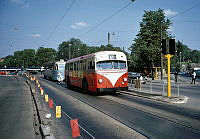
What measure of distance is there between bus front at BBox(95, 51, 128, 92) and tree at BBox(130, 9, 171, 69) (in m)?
27.0

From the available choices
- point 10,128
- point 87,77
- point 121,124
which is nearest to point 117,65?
point 87,77

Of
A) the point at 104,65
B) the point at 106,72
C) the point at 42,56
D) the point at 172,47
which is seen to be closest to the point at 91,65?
the point at 104,65

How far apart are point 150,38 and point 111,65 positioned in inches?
1185

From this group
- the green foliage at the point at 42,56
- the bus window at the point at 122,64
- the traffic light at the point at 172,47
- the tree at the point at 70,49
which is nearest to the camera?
the traffic light at the point at 172,47

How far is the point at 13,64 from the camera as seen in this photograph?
5408 inches

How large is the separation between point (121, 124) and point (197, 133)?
247cm

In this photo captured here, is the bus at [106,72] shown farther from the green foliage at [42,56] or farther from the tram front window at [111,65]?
the green foliage at [42,56]

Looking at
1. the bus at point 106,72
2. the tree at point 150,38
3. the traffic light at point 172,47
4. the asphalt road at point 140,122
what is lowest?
the asphalt road at point 140,122

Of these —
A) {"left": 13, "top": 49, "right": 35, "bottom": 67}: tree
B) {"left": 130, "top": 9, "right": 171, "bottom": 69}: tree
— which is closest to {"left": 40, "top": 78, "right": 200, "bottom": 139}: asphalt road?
{"left": 130, "top": 9, "right": 171, "bottom": 69}: tree

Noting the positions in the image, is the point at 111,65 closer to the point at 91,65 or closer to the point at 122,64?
the point at 122,64

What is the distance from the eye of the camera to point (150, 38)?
142ft

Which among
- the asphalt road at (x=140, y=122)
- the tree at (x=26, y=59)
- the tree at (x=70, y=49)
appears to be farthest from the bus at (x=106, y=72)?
the tree at (x=26, y=59)

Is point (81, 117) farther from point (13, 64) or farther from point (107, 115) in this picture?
point (13, 64)

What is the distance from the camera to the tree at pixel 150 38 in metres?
41.7
